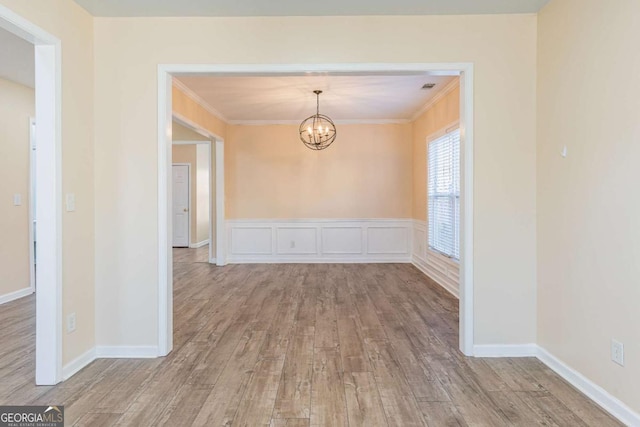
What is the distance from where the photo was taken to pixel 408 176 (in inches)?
269

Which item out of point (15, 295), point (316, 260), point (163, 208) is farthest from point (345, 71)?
point (15, 295)

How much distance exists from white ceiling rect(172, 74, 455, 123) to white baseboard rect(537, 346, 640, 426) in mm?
2711

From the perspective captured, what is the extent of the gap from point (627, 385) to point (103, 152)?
12.1 ft

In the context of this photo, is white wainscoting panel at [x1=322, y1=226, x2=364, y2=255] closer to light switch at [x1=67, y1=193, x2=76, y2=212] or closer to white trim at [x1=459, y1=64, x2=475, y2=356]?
white trim at [x1=459, y1=64, x2=475, y2=356]

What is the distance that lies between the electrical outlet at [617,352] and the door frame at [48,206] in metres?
3.37

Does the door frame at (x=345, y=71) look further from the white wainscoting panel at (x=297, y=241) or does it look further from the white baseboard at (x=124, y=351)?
the white wainscoting panel at (x=297, y=241)

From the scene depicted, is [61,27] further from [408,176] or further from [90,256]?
[408,176]

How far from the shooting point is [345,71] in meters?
2.84

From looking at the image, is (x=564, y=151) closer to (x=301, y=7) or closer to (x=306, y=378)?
(x=301, y=7)

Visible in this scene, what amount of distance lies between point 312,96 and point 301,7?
7.86 feet

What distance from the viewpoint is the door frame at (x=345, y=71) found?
2818mm

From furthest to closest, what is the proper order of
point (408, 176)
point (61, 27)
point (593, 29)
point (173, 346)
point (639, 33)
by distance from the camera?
1. point (408, 176)
2. point (173, 346)
3. point (61, 27)
4. point (593, 29)
5. point (639, 33)

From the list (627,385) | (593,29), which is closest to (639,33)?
(593,29)

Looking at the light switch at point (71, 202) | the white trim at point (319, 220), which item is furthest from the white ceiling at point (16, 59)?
the white trim at point (319, 220)
